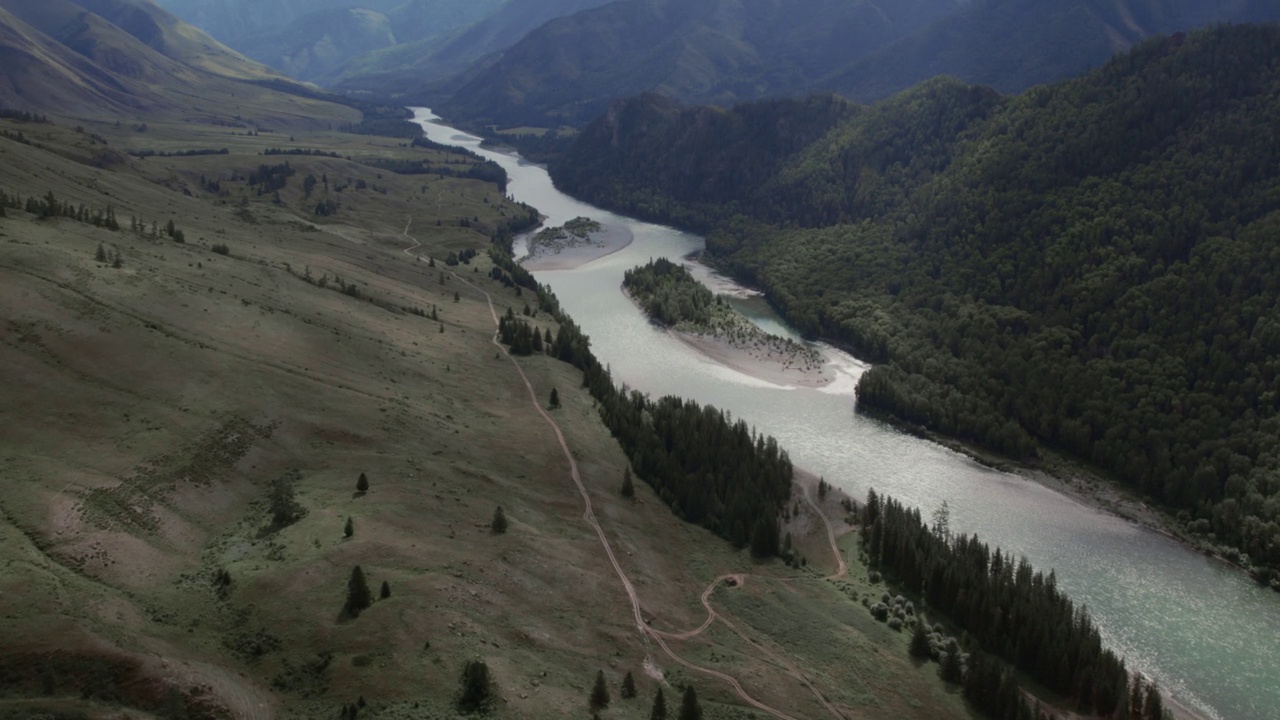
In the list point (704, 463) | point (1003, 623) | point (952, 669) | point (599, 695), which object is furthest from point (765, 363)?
point (599, 695)

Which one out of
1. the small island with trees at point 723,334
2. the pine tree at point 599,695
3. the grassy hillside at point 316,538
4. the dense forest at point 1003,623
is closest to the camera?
the grassy hillside at point 316,538

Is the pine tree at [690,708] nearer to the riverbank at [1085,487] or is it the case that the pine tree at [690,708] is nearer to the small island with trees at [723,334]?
the riverbank at [1085,487]

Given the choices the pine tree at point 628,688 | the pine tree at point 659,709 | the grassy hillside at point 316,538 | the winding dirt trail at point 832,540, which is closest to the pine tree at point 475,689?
the grassy hillside at point 316,538

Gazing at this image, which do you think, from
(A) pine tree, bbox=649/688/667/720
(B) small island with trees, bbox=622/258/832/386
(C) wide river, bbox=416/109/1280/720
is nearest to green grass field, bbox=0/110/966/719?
(A) pine tree, bbox=649/688/667/720

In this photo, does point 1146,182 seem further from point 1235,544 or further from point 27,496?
point 27,496

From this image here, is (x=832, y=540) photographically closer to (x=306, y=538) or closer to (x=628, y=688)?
(x=628, y=688)

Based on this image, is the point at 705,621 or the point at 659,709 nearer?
the point at 659,709
